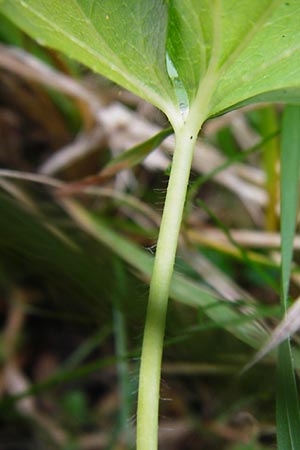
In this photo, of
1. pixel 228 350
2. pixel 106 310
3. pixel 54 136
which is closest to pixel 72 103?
pixel 54 136

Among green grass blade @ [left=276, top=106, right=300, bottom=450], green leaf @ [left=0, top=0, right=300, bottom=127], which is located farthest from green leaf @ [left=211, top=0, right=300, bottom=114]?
green grass blade @ [left=276, top=106, right=300, bottom=450]

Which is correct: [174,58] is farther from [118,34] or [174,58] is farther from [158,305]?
[158,305]

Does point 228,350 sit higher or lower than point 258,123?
lower

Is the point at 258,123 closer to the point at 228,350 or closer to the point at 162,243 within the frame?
the point at 228,350

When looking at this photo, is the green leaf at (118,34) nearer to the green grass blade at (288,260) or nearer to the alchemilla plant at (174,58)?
the alchemilla plant at (174,58)

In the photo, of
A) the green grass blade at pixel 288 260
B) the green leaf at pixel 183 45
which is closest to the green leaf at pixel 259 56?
the green leaf at pixel 183 45

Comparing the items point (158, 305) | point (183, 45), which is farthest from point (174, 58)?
point (158, 305)
